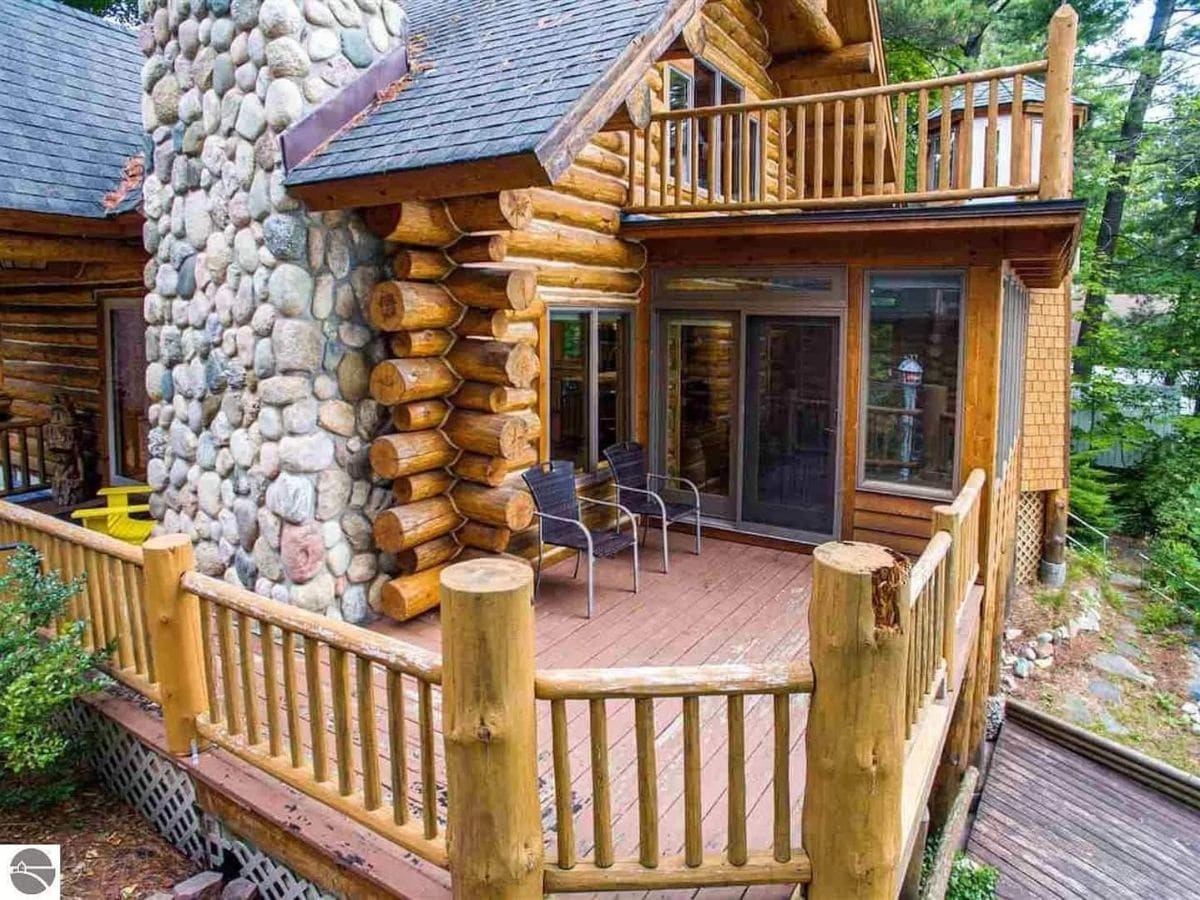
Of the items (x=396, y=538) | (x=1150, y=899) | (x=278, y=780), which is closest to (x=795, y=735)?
(x=278, y=780)

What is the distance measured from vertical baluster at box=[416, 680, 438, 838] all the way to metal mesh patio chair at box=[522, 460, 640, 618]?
249 cm

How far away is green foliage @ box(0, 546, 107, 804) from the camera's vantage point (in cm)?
367

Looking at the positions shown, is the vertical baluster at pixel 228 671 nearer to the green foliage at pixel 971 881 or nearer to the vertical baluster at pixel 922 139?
the green foliage at pixel 971 881

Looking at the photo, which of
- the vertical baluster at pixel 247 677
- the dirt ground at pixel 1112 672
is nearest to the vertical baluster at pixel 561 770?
the vertical baluster at pixel 247 677

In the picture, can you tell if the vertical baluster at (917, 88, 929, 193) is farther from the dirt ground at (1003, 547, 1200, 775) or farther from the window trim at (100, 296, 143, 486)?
the window trim at (100, 296, 143, 486)

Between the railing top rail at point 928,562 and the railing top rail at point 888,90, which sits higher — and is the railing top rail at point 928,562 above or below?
below

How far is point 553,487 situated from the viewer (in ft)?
18.7

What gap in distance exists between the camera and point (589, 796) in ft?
10.9

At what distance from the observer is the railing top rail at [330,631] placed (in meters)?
2.71

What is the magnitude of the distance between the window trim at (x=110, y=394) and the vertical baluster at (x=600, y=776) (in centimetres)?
695

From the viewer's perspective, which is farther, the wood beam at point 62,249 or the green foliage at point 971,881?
the wood beam at point 62,249

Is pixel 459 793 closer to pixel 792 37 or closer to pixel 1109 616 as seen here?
pixel 792 37

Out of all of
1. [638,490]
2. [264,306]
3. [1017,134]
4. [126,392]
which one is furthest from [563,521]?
[126,392]
